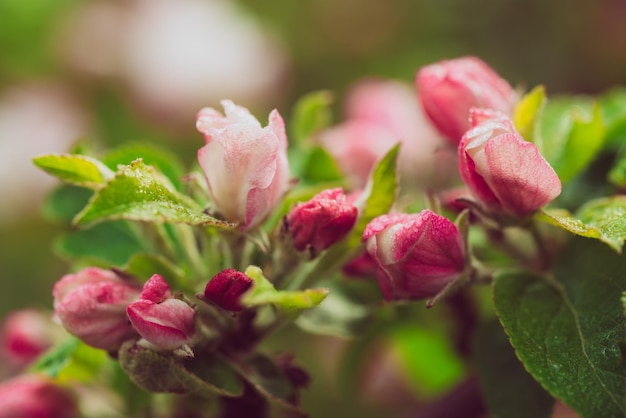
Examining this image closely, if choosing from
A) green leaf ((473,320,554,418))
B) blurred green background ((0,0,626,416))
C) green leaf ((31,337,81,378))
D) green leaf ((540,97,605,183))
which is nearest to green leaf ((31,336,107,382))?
green leaf ((31,337,81,378))

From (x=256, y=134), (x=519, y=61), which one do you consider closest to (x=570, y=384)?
(x=256, y=134)

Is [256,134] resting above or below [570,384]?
above

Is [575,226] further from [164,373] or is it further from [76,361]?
[76,361]

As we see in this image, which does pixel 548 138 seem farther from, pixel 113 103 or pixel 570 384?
pixel 113 103

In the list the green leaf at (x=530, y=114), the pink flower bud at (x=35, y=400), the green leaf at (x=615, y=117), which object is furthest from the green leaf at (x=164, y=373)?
the green leaf at (x=615, y=117)

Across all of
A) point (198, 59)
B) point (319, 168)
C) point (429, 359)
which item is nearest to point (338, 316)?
point (319, 168)

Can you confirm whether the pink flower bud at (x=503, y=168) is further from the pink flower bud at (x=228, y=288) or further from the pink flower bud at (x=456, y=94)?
the pink flower bud at (x=228, y=288)
